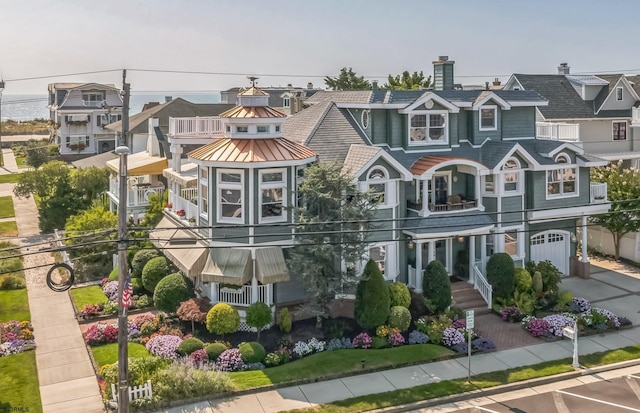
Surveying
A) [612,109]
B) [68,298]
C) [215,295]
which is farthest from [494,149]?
[68,298]

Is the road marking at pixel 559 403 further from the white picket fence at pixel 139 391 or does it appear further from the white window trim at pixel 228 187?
the white window trim at pixel 228 187

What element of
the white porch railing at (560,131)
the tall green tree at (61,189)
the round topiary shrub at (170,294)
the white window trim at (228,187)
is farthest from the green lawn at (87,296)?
the white porch railing at (560,131)

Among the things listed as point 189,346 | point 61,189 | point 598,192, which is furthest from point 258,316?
point 61,189

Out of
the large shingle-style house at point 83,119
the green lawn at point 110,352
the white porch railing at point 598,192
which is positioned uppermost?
the large shingle-style house at point 83,119

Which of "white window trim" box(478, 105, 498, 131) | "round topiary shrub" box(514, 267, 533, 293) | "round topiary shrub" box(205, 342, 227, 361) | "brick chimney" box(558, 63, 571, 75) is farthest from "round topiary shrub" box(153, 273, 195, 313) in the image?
"brick chimney" box(558, 63, 571, 75)

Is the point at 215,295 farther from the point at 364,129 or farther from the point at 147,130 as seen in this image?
the point at 147,130

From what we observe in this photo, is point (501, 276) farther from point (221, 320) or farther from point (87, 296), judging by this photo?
point (87, 296)
